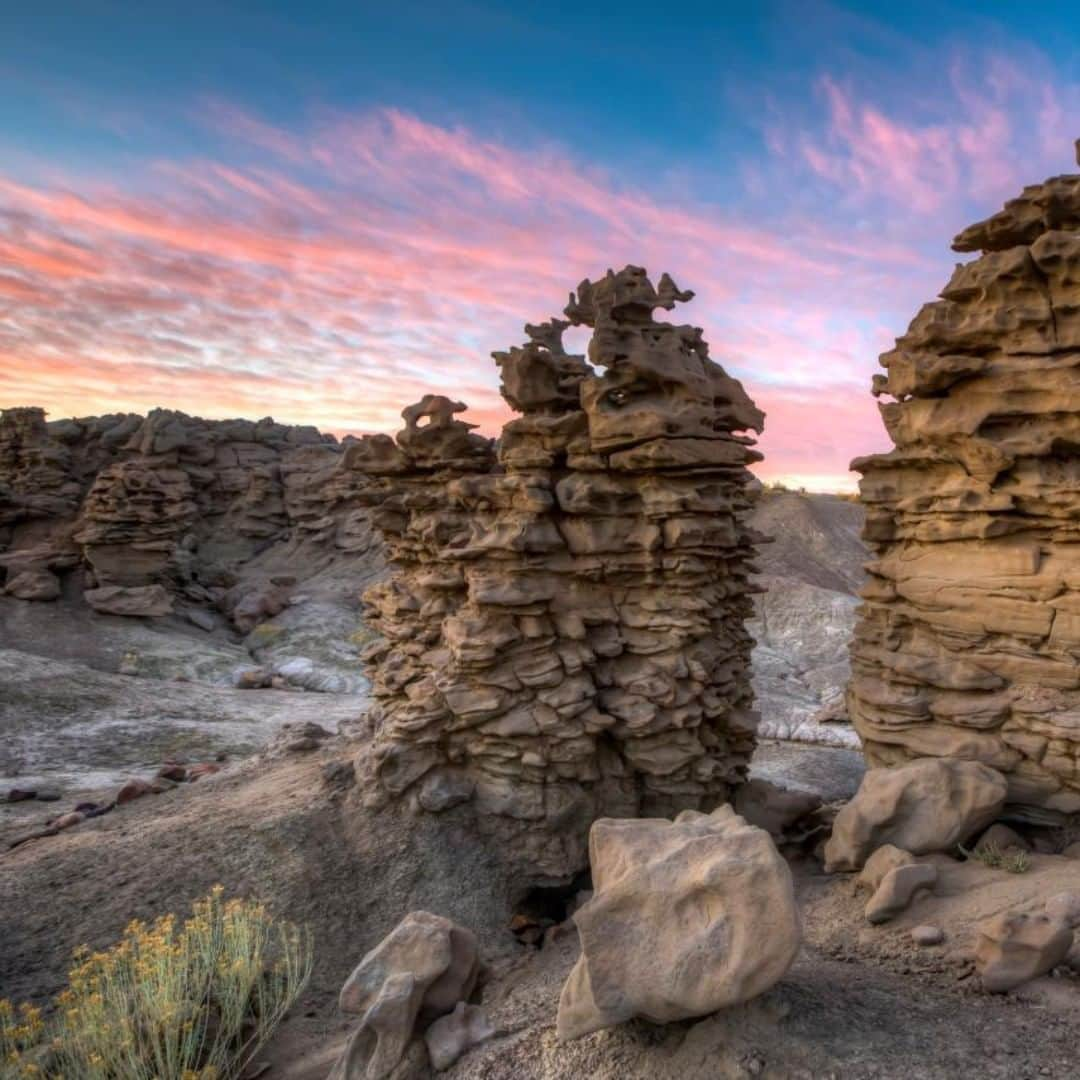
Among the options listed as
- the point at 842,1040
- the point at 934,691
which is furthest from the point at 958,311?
the point at 842,1040

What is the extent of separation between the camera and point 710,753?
388 inches

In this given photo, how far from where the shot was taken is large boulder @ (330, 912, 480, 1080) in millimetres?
4742

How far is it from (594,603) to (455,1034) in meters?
5.52

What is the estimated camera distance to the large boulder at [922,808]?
7195mm

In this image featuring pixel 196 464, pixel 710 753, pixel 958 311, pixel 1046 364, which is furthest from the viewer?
pixel 196 464

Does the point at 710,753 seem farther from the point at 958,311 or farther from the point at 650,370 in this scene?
the point at 958,311

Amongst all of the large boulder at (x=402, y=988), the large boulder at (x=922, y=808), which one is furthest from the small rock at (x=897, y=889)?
the large boulder at (x=402, y=988)

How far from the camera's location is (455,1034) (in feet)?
16.0

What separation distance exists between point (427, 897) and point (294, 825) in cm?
190

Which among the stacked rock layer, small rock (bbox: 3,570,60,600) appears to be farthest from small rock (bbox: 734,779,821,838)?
small rock (bbox: 3,570,60,600)

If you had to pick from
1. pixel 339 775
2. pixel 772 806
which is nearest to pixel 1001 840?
pixel 772 806

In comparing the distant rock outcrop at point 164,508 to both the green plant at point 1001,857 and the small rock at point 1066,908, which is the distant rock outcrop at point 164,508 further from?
the small rock at point 1066,908

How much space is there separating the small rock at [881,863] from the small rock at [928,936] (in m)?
0.88

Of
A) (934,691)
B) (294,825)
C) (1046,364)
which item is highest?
(1046,364)
